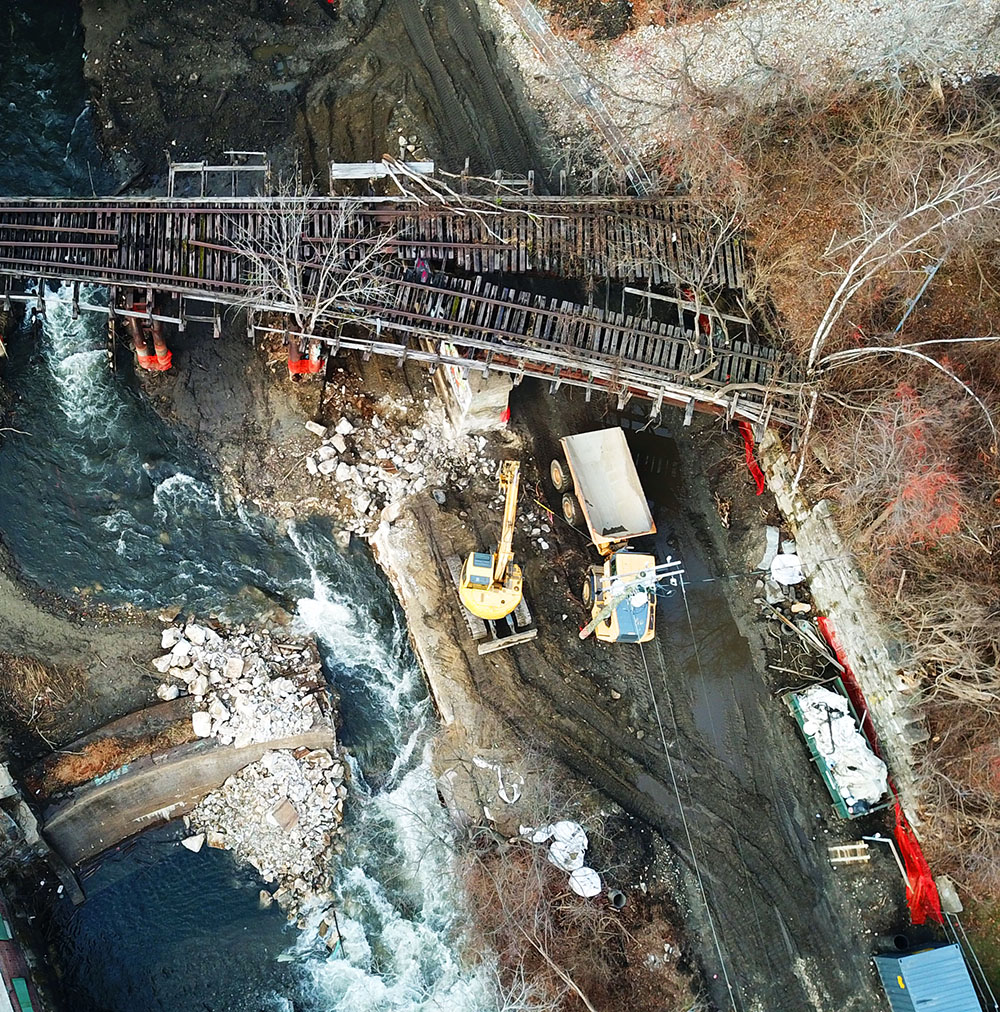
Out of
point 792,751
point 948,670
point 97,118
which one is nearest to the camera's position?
point 948,670

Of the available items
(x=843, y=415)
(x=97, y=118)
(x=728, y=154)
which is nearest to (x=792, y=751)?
(x=843, y=415)

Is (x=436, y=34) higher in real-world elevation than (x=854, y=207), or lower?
higher

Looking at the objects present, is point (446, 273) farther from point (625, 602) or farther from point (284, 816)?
point (284, 816)

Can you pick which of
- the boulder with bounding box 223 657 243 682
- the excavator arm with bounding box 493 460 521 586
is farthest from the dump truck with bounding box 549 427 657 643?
the boulder with bounding box 223 657 243 682

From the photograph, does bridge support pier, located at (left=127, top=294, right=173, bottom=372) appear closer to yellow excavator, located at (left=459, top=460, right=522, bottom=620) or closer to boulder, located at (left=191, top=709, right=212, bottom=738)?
boulder, located at (left=191, top=709, right=212, bottom=738)

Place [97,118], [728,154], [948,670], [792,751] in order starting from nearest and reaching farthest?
[948,670]
[728,154]
[792,751]
[97,118]

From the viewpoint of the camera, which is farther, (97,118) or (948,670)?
(97,118)

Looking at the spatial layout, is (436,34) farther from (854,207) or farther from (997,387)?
(997,387)

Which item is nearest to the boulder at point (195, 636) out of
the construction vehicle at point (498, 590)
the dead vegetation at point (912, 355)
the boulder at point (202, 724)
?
the boulder at point (202, 724)

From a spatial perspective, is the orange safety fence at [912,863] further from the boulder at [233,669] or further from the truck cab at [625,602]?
the boulder at [233,669]
